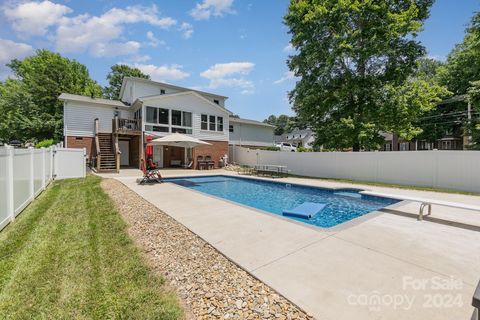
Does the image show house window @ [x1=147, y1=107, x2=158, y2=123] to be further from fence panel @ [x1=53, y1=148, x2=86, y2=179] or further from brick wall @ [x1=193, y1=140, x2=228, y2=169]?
fence panel @ [x1=53, y1=148, x2=86, y2=179]

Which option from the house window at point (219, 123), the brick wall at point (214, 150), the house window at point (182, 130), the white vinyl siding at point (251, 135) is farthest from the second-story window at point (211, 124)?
the white vinyl siding at point (251, 135)

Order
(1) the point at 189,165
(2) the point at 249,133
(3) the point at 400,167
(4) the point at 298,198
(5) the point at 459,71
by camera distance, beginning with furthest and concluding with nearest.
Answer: (2) the point at 249,133 → (5) the point at 459,71 → (1) the point at 189,165 → (3) the point at 400,167 → (4) the point at 298,198

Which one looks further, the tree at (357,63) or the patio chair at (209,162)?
the patio chair at (209,162)

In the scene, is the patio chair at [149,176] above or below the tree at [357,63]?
below

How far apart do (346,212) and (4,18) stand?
2872 cm

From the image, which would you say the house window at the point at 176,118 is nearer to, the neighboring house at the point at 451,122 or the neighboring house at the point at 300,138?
the neighboring house at the point at 451,122

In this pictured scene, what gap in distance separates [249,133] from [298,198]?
2045 centimetres

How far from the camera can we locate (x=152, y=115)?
1898cm

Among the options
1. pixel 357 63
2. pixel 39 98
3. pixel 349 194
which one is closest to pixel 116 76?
pixel 39 98

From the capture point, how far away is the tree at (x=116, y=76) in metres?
40.6

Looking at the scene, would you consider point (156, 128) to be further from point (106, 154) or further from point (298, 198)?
point (298, 198)

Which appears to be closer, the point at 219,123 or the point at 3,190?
the point at 3,190

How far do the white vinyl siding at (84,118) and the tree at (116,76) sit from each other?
24.5m

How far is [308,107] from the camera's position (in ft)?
60.7
